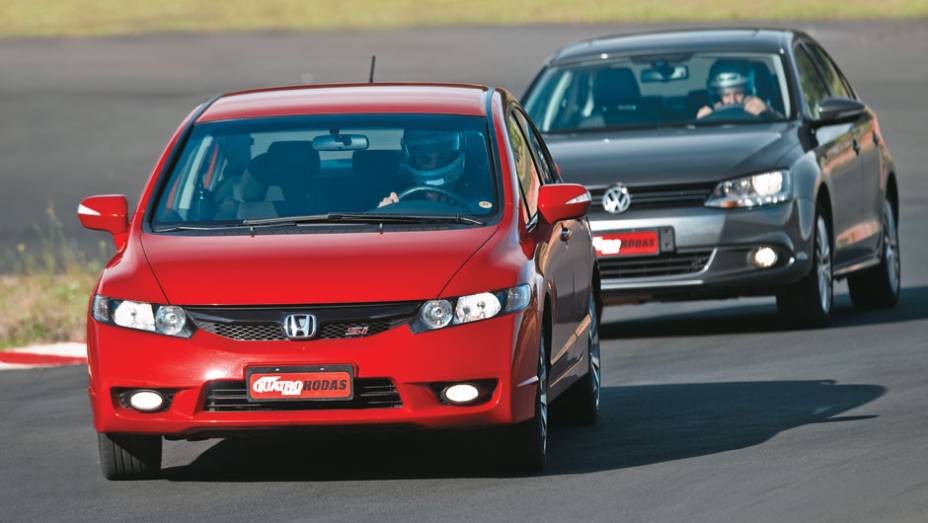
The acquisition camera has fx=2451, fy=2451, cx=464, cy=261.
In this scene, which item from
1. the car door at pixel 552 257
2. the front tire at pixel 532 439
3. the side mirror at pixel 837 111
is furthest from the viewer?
the side mirror at pixel 837 111

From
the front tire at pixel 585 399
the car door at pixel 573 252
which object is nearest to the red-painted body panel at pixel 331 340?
the car door at pixel 573 252

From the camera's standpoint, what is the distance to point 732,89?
15.7 metres

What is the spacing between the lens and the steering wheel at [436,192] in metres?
9.73

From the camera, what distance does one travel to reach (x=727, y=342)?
1454 centimetres

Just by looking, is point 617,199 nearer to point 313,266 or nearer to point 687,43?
point 687,43

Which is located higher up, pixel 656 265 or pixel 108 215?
pixel 108 215

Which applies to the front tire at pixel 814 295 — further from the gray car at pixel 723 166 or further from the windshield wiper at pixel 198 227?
the windshield wiper at pixel 198 227

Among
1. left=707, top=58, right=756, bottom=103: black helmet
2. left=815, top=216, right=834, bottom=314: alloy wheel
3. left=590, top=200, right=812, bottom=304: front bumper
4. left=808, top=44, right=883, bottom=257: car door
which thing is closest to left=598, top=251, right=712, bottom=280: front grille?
left=590, top=200, right=812, bottom=304: front bumper

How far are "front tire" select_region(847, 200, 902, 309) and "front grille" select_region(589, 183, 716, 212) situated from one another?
2398 millimetres

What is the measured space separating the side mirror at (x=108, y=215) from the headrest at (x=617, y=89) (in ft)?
21.0

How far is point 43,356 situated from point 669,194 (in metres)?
3.89

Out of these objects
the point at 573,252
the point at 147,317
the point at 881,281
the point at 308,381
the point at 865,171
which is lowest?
the point at 881,281

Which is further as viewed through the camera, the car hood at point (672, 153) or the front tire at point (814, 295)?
the front tire at point (814, 295)

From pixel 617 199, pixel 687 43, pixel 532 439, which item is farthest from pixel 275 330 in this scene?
pixel 687 43
